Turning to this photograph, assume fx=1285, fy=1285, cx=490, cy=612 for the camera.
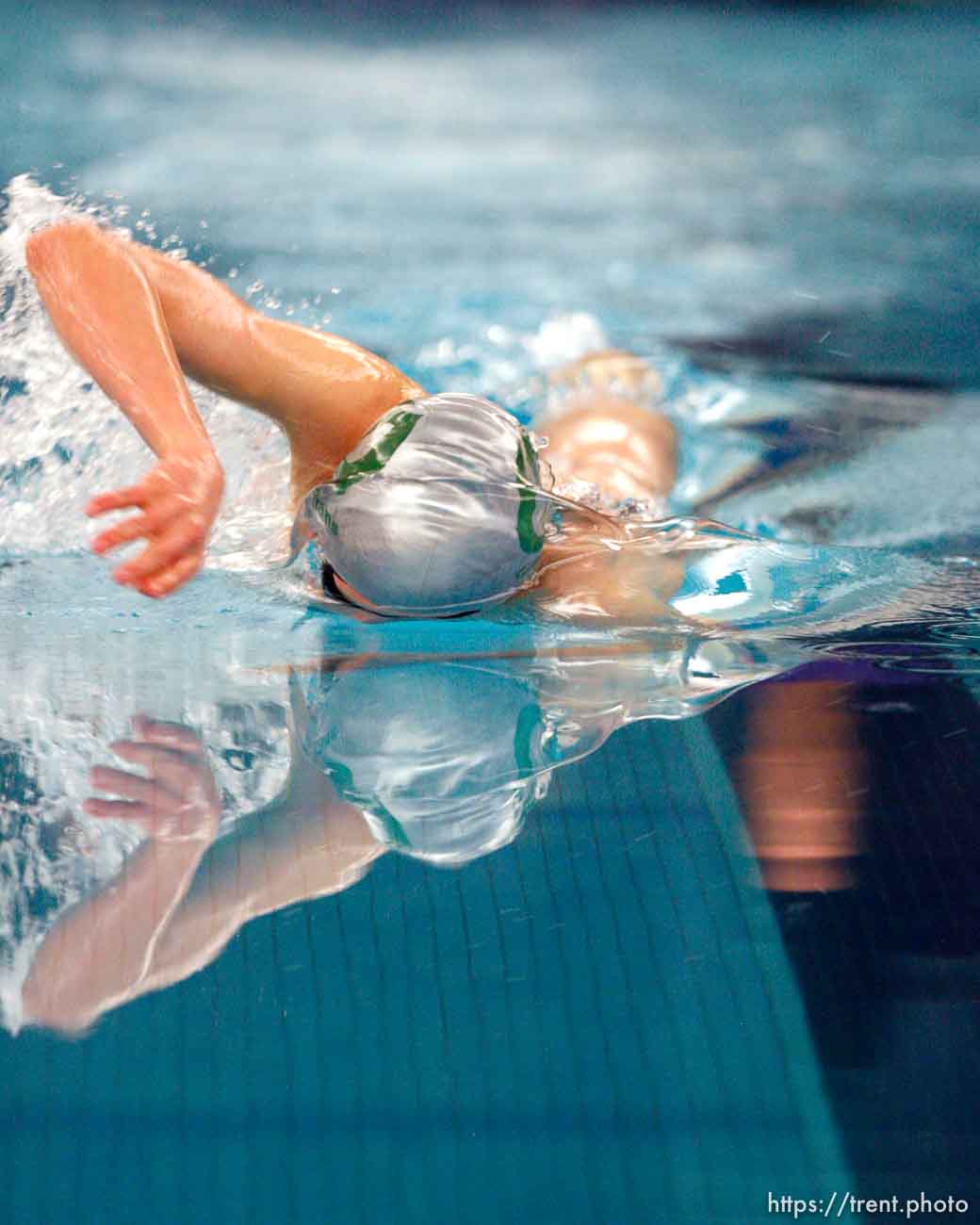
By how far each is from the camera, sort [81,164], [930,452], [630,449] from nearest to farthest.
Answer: [630,449] < [930,452] < [81,164]

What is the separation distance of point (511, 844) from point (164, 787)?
24cm

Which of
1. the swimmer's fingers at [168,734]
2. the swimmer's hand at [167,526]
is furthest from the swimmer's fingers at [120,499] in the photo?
the swimmer's fingers at [168,734]

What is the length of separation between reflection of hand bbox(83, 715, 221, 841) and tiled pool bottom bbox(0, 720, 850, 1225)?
0.11 m

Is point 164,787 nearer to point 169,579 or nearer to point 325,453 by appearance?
point 169,579

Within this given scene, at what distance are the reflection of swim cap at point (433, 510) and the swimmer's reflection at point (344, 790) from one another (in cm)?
8

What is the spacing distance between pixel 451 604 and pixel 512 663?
10 cm

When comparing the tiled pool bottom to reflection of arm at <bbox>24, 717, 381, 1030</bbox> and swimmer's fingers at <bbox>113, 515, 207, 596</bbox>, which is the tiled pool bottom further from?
swimmer's fingers at <bbox>113, 515, 207, 596</bbox>

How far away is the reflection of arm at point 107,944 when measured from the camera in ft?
2.14

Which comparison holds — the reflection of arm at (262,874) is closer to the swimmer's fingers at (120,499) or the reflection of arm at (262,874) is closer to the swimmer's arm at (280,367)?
the swimmer's fingers at (120,499)

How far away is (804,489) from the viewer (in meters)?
1.84

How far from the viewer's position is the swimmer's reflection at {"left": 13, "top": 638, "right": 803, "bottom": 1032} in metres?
0.69

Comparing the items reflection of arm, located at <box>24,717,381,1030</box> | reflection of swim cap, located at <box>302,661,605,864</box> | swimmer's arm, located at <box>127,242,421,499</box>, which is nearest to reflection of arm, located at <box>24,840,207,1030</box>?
reflection of arm, located at <box>24,717,381,1030</box>

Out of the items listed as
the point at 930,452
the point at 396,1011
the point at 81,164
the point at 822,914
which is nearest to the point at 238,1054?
the point at 396,1011

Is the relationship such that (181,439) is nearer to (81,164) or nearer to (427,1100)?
(427,1100)
